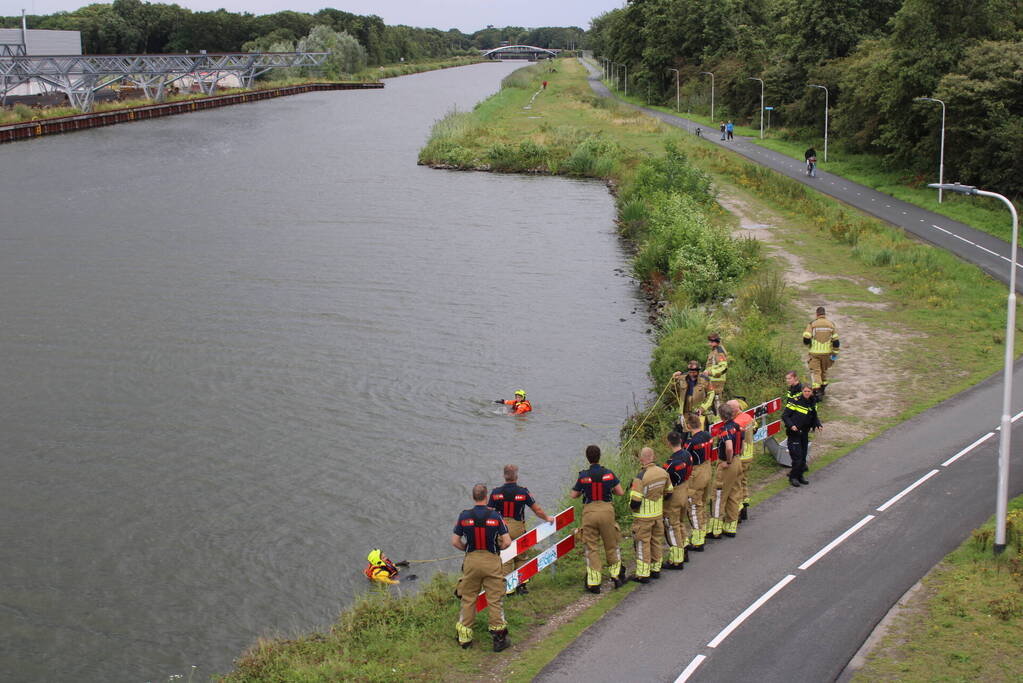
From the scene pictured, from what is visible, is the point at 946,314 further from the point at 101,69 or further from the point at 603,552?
the point at 101,69

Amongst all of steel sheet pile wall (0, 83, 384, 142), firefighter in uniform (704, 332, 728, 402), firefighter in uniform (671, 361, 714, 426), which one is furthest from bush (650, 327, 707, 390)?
steel sheet pile wall (0, 83, 384, 142)

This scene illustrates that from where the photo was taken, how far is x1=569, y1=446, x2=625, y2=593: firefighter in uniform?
578 inches

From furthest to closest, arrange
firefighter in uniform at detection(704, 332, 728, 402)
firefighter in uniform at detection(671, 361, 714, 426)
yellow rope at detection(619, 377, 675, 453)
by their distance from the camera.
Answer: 1. yellow rope at detection(619, 377, 675, 453)
2. firefighter in uniform at detection(704, 332, 728, 402)
3. firefighter in uniform at detection(671, 361, 714, 426)

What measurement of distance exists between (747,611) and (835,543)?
2942 mm

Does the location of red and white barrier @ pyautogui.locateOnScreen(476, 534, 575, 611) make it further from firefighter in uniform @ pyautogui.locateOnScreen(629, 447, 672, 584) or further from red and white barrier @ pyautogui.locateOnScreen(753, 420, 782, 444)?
red and white barrier @ pyautogui.locateOnScreen(753, 420, 782, 444)

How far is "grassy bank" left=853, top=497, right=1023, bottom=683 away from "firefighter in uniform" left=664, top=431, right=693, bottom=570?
127 inches

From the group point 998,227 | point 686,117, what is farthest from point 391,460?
point 686,117

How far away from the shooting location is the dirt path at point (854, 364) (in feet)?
74.4

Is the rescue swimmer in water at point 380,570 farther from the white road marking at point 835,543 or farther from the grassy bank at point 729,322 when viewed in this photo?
the white road marking at point 835,543

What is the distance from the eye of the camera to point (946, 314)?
31.5 metres

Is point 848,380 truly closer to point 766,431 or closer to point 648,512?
point 766,431

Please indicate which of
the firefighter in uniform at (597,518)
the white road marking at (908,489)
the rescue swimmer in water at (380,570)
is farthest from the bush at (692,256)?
the firefighter in uniform at (597,518)

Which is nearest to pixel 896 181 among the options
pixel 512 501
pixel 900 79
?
pixel 900 79

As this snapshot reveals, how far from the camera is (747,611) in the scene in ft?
47.2
